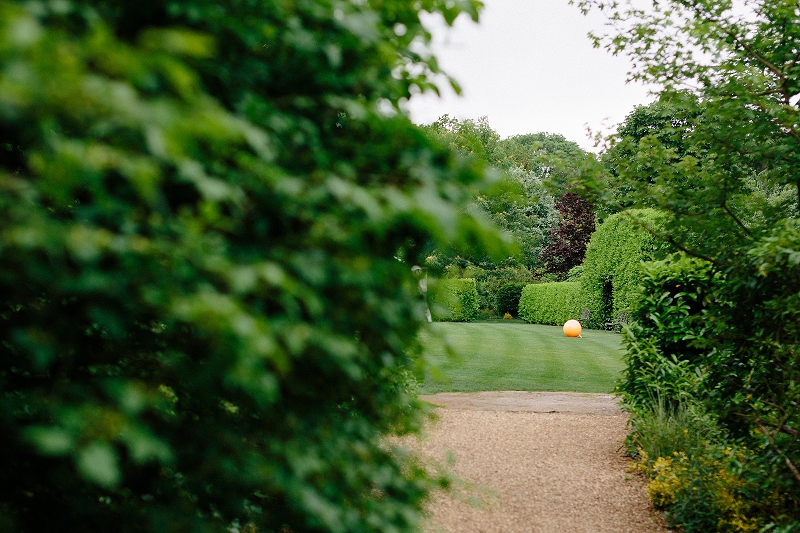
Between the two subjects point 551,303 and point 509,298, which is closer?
point 551,303

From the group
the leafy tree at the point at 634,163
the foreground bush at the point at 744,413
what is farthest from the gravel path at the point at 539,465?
the leafy tree at the point at 634,163

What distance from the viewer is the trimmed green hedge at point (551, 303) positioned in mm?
26078

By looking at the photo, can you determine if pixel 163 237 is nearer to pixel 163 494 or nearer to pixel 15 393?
pixel 163 494

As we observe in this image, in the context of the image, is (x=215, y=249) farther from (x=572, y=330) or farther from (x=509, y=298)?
(x=509, y=298)

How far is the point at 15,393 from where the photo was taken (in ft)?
5.28

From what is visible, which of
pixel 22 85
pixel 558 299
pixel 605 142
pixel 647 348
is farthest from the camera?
pixel 558 299

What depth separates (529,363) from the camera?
13922 millimetres

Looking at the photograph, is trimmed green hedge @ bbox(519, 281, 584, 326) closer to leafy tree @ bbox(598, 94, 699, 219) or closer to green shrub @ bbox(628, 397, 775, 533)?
green shrub @ bbox(628, 397, 775, 533)

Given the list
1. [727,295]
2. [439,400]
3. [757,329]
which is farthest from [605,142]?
[439,400]

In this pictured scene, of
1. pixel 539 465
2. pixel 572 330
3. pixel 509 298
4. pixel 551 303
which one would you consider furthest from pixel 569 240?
pixel 539 465

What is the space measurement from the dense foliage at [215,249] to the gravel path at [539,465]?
2504 millimetres

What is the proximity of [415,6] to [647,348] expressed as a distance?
19.6 ft

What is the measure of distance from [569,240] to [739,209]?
101 feet

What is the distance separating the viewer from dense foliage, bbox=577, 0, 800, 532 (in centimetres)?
372
